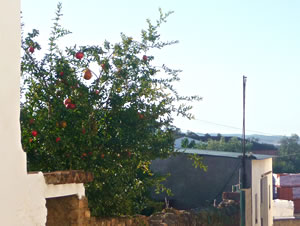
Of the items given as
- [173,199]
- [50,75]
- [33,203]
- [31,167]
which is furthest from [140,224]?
[173,199]

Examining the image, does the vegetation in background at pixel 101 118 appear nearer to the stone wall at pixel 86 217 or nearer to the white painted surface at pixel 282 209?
the stone wall at pixel 86 217

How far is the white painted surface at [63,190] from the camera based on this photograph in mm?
5988

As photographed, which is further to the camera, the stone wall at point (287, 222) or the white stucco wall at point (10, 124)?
the stone wall at point (287, 222)

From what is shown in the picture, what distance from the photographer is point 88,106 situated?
25.0 ft

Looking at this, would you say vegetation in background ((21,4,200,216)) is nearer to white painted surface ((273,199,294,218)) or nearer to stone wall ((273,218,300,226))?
stone wall ((273,218,300,226))

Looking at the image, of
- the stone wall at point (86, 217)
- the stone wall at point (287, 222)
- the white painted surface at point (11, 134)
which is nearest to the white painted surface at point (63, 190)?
the stone wall at point (86, 217)

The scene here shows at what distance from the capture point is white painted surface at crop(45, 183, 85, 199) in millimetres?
5988

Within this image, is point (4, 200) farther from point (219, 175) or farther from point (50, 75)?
point (219, 175)

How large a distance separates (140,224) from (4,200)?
3.66 metres

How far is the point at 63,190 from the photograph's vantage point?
250 inches

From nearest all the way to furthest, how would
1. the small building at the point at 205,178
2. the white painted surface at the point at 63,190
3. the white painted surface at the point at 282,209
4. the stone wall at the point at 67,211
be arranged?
the white painted surface at the point at 63,190 → the stone wall at the point at 67,211 → the small building at the point at 205,178 → the white painted surface at the point at 282,209

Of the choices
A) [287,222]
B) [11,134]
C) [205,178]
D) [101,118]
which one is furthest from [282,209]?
[11,134]

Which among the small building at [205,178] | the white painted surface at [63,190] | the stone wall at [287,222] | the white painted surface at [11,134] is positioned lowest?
the stone wall at [287,222]

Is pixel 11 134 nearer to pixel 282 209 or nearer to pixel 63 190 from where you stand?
pixel 63 190
